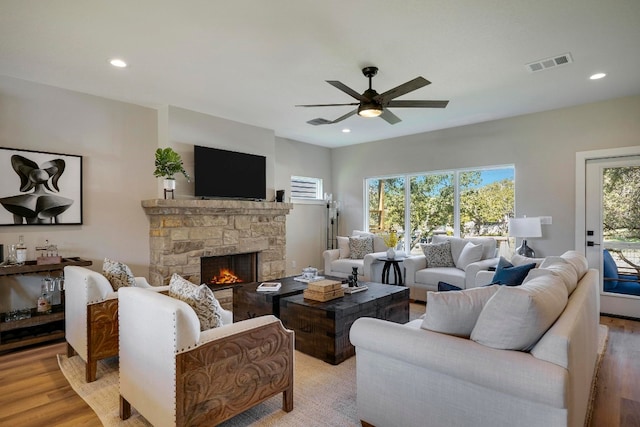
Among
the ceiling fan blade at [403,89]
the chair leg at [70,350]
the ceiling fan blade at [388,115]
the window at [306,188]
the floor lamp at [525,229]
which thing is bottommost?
the chair leg at [70,350]

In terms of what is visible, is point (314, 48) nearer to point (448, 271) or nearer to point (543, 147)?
point (448, 271)

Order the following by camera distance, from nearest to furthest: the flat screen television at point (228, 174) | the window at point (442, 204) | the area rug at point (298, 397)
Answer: the area rug at point (298, 397)
the flat screen television at point (228, 174)
the window at point (442, 204)

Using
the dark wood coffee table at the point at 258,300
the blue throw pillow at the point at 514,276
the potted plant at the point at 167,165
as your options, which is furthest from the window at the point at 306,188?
the blue throw pillow at the point at 514,276

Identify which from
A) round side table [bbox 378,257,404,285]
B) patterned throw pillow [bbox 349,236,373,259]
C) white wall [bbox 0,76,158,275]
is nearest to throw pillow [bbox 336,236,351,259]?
patterned throw pillow [bbox 349,236,373,259]

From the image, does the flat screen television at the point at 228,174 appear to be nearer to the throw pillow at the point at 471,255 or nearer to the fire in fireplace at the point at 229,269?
the fire in fireplace at the point at 229,269

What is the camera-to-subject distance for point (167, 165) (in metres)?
4.28

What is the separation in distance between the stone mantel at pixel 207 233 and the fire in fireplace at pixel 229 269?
0.15 m

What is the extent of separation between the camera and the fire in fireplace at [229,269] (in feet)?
16.5

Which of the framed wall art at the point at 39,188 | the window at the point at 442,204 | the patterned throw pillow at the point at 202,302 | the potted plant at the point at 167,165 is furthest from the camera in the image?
the window at the point at 442,204

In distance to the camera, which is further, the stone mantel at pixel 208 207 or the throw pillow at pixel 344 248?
the throw pillow at pixel 344 248

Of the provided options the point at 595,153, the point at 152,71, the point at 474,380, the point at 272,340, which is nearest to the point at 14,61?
the point at 152,71

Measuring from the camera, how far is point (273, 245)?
5.62 metres

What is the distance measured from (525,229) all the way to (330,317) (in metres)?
3.14

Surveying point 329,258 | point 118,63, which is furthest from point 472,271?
point 118,63
